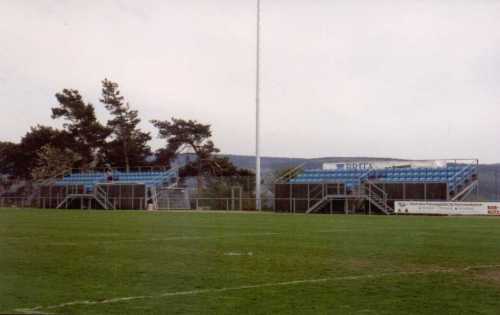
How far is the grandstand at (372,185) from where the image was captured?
48719 mm

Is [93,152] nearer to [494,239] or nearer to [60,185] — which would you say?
[60,185]

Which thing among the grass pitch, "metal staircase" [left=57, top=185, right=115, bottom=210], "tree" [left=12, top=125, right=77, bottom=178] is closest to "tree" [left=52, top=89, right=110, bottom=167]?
"tree" [left=12, top=125, right=77, bottom=178]

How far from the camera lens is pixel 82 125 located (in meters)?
78.0

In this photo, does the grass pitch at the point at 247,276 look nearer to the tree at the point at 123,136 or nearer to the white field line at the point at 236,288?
the white field line at the point at 236,288

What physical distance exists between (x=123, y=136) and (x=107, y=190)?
56.6 ft

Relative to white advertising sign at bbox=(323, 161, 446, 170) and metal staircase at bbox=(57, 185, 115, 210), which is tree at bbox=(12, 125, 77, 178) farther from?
white advertising sign at bbox=(323, 161, 446, 170)

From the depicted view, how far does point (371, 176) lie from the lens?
5300 cm

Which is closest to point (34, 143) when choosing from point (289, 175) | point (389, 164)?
point (289, 175)

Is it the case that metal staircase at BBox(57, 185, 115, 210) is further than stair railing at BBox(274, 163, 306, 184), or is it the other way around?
metal staircase at BBox(57, 185, 115, 210)

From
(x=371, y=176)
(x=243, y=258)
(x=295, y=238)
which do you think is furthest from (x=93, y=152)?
(x=243, y=258)

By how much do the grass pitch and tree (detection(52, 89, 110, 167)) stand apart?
58305 millimetres

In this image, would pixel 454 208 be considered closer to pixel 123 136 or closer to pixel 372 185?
pixel 372 185

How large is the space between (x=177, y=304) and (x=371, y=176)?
147ft

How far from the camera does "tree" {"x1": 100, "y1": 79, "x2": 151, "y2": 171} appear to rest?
78.2 meters
